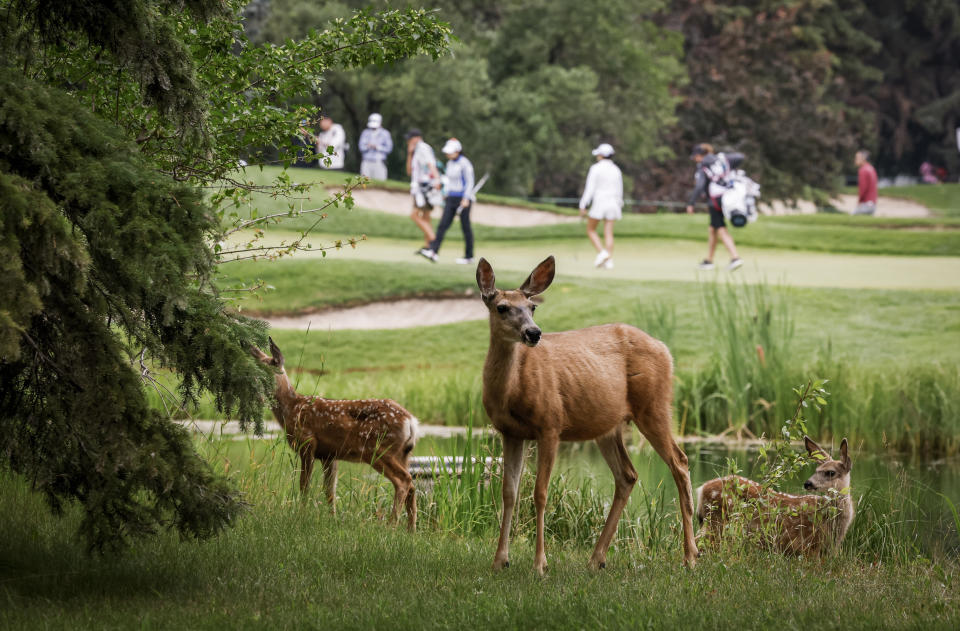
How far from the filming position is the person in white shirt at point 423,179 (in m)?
20.7

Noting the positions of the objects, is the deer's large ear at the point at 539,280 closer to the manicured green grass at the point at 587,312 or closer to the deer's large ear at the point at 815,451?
the deer's large ear at the point at 815,451

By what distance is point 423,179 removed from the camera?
21.1m

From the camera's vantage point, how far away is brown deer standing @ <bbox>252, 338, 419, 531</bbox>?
704cm

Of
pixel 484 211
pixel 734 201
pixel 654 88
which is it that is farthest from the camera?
pixel 654 88

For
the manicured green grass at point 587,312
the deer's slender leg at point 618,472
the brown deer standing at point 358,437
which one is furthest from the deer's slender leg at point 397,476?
the manicured green grass at point 587,312

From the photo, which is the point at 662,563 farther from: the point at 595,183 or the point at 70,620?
the point at 595,183

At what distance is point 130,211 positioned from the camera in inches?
166

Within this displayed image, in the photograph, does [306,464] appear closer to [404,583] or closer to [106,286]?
[404,583]

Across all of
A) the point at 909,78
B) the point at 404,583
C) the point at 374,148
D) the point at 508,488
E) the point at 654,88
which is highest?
the point at 909,78

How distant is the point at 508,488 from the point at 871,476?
4684 mm

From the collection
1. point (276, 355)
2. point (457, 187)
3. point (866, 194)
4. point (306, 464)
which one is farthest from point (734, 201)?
point (276, 355)

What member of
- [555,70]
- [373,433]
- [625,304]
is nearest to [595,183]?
[625,304]

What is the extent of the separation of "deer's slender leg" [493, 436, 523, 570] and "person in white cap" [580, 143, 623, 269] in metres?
14.9

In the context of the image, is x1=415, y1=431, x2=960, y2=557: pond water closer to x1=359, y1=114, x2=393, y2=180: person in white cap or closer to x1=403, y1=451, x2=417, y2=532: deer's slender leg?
x1=403, y1=451, x2=417, y2=532: deer's slender leg
